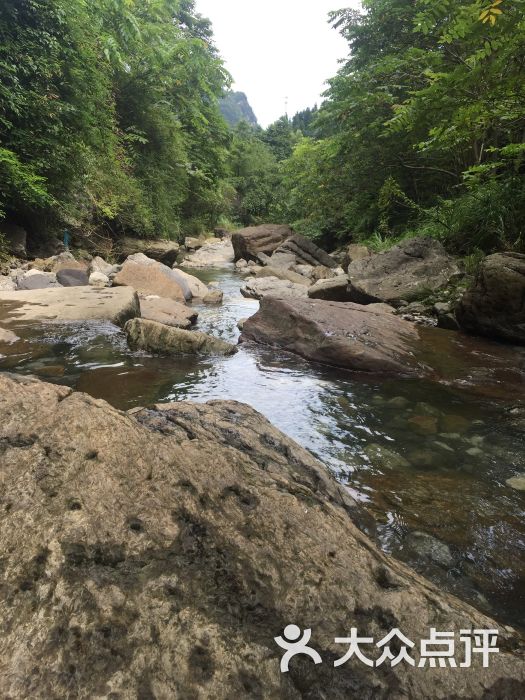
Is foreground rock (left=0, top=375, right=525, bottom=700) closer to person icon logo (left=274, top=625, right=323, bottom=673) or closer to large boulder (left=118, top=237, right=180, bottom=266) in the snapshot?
person icon logo (left=274, top=625, right=323, bottom=673)

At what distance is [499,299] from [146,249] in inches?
479

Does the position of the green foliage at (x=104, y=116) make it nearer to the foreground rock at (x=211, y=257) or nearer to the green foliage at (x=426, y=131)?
the foreground rock at (x=211, y=257)

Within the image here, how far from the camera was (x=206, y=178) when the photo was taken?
23.5 meters

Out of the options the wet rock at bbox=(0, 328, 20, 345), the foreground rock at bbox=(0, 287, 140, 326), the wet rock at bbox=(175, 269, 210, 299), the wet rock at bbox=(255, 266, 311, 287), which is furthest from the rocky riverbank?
the wet rock at bbox=(255, 266, 311, 287)

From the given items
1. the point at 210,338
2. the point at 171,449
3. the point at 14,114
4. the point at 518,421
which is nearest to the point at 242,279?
the point at 14,114

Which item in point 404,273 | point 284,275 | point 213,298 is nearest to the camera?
point 404,273

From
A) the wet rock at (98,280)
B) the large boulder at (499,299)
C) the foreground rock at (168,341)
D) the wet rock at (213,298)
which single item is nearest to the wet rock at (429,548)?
the foreground rock at (168,341)

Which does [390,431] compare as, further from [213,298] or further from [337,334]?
[213,298]

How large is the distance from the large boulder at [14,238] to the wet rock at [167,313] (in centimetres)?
513

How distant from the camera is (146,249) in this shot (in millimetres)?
15344

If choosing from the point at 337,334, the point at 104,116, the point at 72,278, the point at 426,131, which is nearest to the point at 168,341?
the point at 337,334

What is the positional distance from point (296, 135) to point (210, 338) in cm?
4547

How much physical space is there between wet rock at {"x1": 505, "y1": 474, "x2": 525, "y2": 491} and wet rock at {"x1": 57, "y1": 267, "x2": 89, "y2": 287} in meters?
8.34

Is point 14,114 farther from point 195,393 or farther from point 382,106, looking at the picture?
point 195,393
